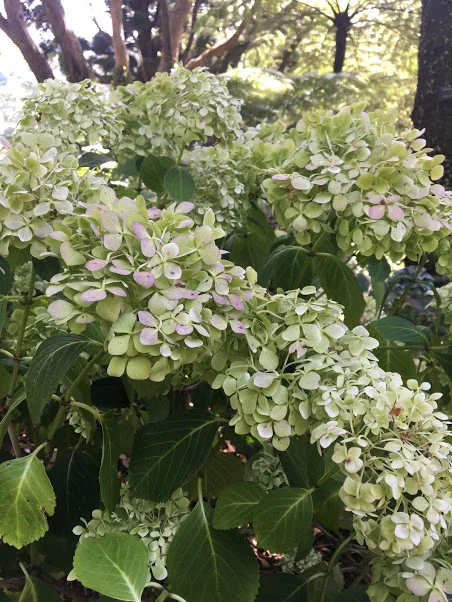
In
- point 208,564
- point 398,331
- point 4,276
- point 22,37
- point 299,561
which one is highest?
point 22,37

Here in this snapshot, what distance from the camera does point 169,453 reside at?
523mm

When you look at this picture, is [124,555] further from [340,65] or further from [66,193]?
[340,65]

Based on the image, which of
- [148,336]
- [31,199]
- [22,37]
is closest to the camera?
[148,336]

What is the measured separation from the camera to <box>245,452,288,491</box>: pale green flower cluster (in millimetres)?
663

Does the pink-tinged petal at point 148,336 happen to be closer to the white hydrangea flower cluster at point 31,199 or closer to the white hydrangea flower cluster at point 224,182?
the white hydrangea flower cluster at point 31,199

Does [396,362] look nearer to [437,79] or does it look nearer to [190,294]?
[190,294]

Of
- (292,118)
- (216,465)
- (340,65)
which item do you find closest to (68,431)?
(216,465)

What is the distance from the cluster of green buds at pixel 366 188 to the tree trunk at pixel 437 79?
47.8 inches

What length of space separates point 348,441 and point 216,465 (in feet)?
1.12

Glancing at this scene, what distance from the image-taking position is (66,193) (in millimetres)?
468

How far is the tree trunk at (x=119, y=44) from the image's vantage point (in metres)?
3.94

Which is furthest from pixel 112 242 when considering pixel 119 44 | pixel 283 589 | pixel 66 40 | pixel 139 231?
→ pixel 119 44

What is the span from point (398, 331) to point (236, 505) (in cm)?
32

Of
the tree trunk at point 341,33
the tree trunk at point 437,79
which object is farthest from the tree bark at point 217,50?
the tree trunk at point 437,79
